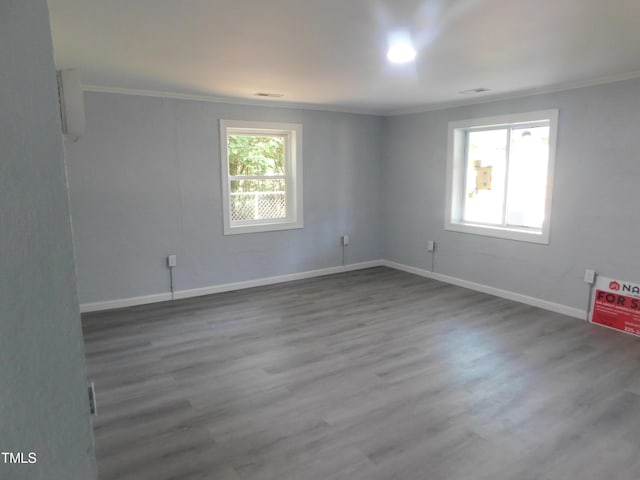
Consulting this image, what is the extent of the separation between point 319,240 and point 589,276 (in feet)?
10.7

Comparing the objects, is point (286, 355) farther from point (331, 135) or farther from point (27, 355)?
point (331, 135)

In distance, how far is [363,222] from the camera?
6.35 meters

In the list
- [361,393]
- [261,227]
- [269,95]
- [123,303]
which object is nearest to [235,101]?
[269,95]

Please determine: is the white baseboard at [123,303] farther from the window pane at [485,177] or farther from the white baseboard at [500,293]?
the window pane at [485,177]

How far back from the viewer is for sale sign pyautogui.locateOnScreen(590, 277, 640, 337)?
379 centimetres

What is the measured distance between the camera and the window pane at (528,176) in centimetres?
454

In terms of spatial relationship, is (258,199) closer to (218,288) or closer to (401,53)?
(218,288)

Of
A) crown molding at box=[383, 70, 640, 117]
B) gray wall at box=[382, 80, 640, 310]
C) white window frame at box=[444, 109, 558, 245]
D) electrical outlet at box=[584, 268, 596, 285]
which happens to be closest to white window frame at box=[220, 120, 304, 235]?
crown molding at box=[383, 70, 640, 117]

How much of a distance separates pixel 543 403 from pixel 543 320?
1667mm

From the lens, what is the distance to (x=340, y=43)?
268cm

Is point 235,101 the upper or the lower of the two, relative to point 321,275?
upper

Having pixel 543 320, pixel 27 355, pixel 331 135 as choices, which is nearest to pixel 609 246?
pixel 543 320

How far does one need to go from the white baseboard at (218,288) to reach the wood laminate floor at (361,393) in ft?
0.63

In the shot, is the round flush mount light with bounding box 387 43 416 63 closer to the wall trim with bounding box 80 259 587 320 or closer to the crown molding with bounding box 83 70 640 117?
the crown molding with bounding box 83 70 640 117
